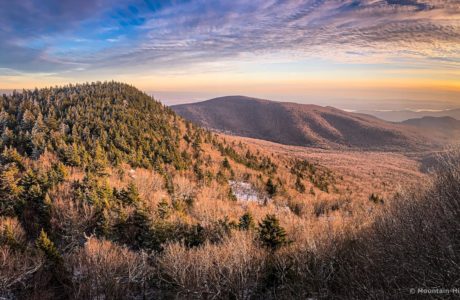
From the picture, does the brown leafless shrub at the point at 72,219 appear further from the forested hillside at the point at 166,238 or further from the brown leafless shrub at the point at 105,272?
the brown leafless shrub at the point at 105,272

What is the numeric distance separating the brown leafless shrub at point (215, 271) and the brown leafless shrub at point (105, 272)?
81.9 inches

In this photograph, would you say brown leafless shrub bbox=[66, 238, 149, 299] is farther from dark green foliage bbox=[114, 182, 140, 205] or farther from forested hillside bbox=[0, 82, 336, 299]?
dark green foliage bbox=[114, 182, 140, 205]

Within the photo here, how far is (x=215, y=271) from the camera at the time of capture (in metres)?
18.8

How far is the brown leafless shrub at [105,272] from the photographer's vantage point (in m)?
18.1

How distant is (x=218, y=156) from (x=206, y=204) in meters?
34.2

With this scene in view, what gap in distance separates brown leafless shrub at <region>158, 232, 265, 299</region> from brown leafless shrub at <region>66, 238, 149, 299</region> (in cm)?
208

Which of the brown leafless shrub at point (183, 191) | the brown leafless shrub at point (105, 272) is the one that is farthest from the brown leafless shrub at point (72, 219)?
the brown leafless shrub at point (183, 191)

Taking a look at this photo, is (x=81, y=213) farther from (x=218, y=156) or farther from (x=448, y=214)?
(x=218, y=156)

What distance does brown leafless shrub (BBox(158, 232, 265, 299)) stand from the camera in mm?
17844

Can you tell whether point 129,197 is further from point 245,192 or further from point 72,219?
point 245,192

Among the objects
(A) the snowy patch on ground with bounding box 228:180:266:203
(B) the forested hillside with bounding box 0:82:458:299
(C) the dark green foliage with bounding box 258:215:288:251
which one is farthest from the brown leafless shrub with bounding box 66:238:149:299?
(A) the snowy patch on ground with bounding box 228:180:266:203

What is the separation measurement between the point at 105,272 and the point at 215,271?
7.74m

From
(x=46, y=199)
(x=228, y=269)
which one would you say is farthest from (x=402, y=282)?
(x=46, y=199)

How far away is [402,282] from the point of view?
12375 mm
